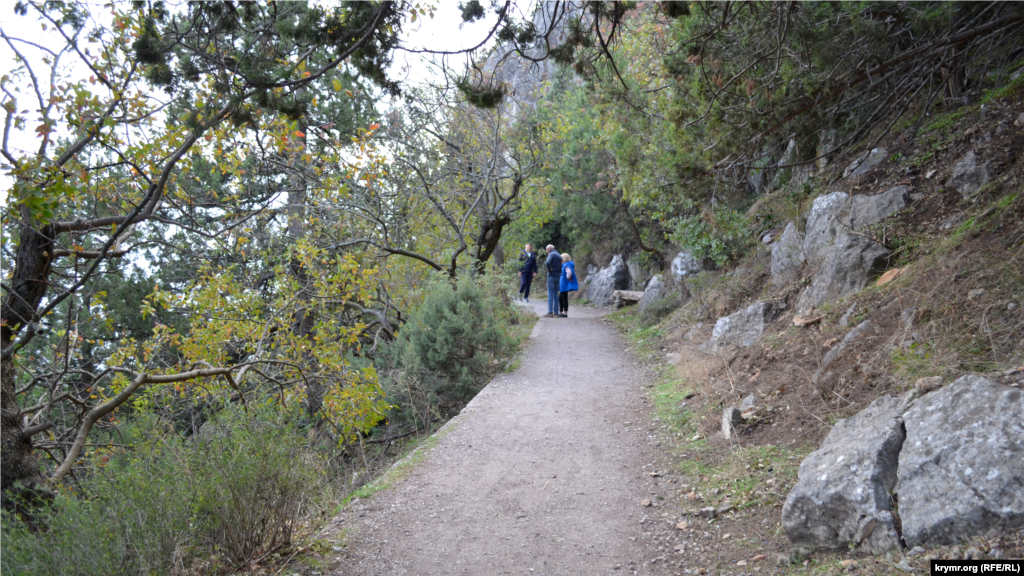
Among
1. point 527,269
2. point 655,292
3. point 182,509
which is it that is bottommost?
point 182,509

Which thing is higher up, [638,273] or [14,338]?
[638,273]

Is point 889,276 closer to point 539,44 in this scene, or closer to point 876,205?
point 876,205

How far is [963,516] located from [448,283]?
8123 mm

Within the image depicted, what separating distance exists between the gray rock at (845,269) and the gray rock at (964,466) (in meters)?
3.38

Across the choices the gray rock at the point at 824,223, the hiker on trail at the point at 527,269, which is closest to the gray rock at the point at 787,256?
the gray rock at the point at 824,223

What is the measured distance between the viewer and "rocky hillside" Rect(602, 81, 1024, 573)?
2.93 metres

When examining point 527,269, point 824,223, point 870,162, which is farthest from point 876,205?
point 527,269

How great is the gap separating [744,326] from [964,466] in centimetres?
528

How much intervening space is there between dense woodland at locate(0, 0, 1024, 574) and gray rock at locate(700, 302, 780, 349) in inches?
67.6

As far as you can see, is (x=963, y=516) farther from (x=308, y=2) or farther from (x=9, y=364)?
(x=9, y=364)

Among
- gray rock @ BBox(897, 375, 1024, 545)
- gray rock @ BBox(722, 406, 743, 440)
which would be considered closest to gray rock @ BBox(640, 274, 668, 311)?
gray rock @ BBox(722, 406, 743, 440)

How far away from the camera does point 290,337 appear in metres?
7.45

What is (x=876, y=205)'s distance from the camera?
693 cm

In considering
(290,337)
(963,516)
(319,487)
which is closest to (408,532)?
(319,487)
